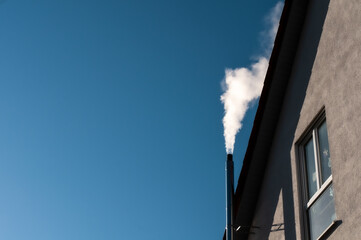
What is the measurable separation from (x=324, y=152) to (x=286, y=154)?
1490mm

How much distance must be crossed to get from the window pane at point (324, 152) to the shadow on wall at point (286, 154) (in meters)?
0.91

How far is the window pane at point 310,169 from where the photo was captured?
8.96m

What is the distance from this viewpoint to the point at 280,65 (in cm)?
1062

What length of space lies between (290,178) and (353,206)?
258 cm

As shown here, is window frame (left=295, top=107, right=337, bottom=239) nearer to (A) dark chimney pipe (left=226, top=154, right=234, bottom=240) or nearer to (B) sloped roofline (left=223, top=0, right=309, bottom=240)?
(B) sloped roofline (left=223, top=0, right=309, bottom=240)

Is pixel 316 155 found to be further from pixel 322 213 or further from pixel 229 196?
pixel 229 196

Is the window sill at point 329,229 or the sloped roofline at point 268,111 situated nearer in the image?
the window sill at point 329,229

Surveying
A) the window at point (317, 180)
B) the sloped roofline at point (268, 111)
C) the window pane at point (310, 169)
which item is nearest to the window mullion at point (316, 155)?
the window at point (317, 180)

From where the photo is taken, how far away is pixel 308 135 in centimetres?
945

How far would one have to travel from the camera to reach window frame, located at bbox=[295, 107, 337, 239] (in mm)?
8617

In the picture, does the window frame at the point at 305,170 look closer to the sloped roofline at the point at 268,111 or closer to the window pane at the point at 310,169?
the window pane at the point at 310,169

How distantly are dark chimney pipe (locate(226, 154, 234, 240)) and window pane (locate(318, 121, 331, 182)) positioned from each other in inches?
103

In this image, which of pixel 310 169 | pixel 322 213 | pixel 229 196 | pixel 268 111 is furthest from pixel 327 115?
pixel 229 196

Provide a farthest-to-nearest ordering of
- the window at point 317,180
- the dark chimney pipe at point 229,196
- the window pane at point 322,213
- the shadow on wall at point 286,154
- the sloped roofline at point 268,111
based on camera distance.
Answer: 1. the dark chimney pipe at point 229,196
2. the sloped roofline at point 268,111
3. the shadow on wall at point 286,154
4. the window at point 317,180
5. the window pane at point 322,213
